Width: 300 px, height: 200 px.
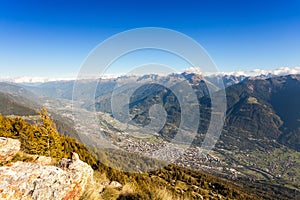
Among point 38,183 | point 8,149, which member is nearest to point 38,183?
point 38,183

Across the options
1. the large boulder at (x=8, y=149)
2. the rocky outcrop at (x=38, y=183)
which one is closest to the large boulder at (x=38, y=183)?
the rocky outcrop at (x=38, y=183)

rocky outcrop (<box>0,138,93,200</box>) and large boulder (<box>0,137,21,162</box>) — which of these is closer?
rocky outcrop (<box>0,138,93,200</box>)

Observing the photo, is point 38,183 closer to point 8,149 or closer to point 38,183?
point 38,183

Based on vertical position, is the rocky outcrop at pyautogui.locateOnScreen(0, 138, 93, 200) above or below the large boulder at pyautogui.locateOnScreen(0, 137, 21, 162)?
above

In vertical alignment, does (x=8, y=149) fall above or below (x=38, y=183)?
below

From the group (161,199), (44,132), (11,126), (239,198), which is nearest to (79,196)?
(161,199)

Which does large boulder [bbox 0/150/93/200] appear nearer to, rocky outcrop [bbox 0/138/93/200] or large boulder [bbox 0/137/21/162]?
rocky outcrop [bbox 0/138/93/200]

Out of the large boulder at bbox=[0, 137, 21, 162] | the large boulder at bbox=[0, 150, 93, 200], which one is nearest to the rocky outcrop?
the large boulder at bbox=[0, 150, 93, 200]

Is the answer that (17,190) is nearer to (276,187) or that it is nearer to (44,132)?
(44,132)
